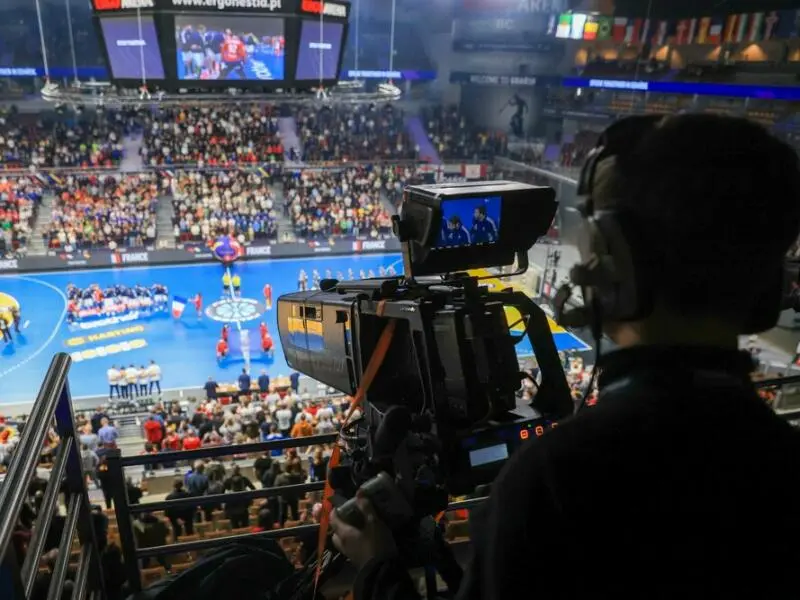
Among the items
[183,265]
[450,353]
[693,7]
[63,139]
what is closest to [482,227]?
[450,353]

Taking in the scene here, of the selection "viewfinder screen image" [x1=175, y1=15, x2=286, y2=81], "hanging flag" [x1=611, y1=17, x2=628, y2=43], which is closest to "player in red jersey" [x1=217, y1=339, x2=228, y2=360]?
"viewfinder screen image" [x1=175, y1=15, x2=286, y2=81]

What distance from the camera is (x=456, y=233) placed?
1.99m

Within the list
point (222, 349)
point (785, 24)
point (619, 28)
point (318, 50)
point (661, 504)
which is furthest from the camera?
point (619, 28)

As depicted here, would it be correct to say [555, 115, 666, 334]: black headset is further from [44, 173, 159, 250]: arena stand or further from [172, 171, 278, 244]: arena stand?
[44, 173, 159, 250]: arena stand

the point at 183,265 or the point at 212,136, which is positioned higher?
the point at 212,136

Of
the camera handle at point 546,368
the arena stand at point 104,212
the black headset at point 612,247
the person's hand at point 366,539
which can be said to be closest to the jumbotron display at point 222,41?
the arena stand at point 104,212

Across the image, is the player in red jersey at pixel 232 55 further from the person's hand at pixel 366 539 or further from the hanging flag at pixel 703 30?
the hanging flag at pixel 703 30

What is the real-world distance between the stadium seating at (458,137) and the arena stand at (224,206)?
24.8ft

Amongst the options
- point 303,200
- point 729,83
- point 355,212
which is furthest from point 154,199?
point 729,83

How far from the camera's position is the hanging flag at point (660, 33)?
73.8 feet

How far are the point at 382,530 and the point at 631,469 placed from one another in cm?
58

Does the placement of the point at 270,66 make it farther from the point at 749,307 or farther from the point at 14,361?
the point at 749,307

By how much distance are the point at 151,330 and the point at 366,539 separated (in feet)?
49.7

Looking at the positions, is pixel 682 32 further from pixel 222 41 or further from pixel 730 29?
pixel 222 41
